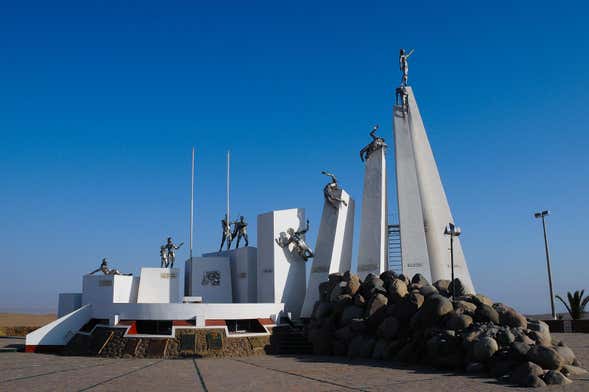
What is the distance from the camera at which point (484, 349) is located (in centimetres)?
1298

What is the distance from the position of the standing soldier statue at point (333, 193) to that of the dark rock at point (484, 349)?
1128 centimetres

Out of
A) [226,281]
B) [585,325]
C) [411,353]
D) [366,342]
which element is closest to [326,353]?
[366,342]

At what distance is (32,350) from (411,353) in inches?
615

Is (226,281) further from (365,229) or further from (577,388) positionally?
(577,388)

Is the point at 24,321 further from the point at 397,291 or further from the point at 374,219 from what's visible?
the point at 397,291

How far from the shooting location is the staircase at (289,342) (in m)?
20.4

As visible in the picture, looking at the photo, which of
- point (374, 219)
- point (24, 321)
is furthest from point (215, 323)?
point (24, 321)

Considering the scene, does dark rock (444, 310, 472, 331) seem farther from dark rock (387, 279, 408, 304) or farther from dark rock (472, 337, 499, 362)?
dark rock (387, 279, 408, 304)

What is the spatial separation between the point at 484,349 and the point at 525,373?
Result: 1.65 meters

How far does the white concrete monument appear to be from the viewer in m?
21.2

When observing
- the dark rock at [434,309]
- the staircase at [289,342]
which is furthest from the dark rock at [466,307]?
the staircase at [289,342]

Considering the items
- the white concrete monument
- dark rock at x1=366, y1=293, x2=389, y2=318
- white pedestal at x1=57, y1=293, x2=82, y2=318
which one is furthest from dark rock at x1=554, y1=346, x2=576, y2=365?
white pedestal at x1=57, y1=293, x2=82, y2=318

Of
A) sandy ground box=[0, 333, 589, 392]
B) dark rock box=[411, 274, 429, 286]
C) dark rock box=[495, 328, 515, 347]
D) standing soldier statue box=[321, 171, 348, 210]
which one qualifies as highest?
standing soldier statue box=[321, 171, 348, 210]

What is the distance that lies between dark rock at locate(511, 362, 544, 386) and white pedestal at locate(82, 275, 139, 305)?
18137 mm
